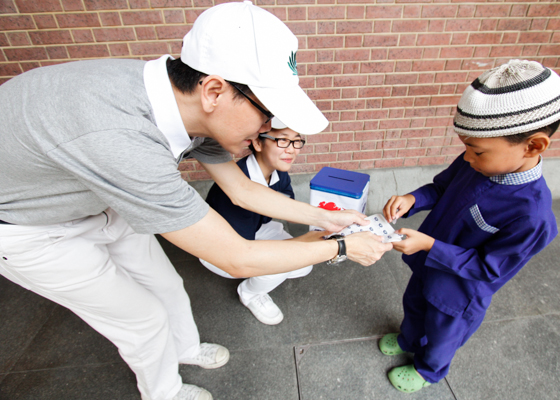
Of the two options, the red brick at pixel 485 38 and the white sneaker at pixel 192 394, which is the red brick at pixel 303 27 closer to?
the red brick at pixel 485 38

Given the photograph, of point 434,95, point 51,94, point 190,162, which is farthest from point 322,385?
point 434,95

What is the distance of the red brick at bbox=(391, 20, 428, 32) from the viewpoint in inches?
111

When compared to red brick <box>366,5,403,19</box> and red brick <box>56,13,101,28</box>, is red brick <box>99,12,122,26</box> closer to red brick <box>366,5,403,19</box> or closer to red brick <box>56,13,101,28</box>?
red brick <box>56,13,101,28</box>

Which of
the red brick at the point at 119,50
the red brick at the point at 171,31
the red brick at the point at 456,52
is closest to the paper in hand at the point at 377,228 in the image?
the red brick at the point at 456,52

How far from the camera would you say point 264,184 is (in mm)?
2121

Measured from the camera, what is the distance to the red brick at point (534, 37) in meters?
2.96

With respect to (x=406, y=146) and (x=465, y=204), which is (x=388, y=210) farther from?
(x=406, y=146)

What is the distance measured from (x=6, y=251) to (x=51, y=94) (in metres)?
0.66

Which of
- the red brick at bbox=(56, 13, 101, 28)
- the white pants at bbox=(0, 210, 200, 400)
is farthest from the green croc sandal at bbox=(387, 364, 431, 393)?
the red brick at bbox=(56, 13, 101, 28)

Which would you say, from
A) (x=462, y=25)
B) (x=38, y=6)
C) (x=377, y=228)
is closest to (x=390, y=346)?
(x=377, y=228)

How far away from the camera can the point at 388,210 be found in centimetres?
174

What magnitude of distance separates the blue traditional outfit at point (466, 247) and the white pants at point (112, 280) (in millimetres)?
1360

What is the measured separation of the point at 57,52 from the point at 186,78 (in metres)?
2.56

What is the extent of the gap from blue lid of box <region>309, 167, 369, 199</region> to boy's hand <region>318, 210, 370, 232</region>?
0.41m
